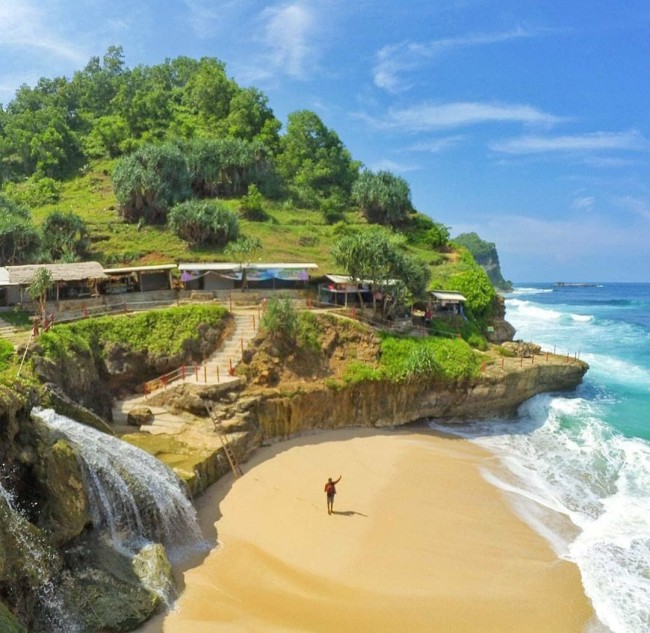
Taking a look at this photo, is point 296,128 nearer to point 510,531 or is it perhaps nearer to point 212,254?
point 212,254

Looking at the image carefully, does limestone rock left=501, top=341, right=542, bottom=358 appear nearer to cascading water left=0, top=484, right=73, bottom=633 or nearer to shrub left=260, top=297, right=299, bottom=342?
shrub left=260, top=297, right=299, bottom=342

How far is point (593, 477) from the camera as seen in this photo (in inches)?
919

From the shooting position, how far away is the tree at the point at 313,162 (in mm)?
67812

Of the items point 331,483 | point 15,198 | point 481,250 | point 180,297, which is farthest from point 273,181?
point 481,250

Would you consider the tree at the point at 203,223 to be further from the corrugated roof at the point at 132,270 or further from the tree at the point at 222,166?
the tree at the point at 222,166

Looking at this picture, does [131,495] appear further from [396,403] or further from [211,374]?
[396,403]

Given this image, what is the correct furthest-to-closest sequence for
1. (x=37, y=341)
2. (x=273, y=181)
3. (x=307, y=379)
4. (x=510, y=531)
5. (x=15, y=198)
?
1. (x=273, y=181)
2. (x=15, y=198)
3. (x=307, y=379)
4. (x=37, y=341)
5. (x=510, y=531)

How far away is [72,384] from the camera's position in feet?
74.9

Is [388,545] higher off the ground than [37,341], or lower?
lower

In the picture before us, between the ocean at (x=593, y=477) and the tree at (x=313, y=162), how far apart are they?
38.9 meters

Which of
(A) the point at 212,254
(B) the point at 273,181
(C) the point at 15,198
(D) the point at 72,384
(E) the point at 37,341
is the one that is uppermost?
(B) the point at 273,181

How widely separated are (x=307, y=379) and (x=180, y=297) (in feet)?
35.8

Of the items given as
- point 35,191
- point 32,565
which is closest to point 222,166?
point 35,191

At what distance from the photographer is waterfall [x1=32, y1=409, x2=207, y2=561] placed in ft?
48.8
